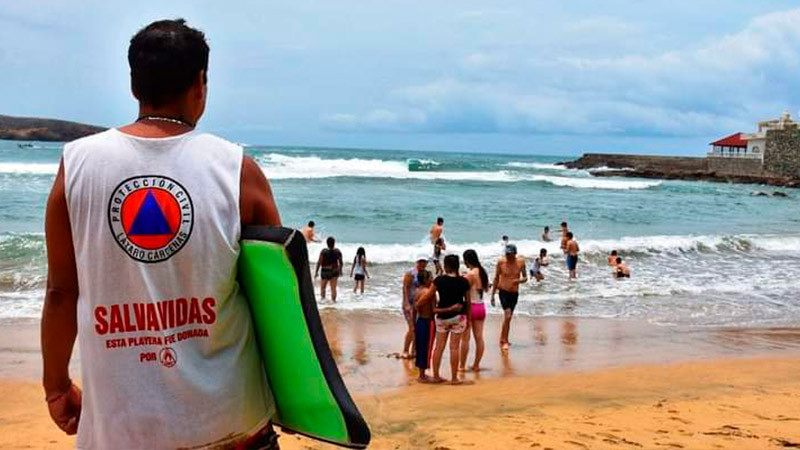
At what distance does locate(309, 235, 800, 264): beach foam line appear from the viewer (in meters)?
19.4

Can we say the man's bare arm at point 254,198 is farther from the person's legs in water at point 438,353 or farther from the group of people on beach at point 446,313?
the person's legs in water at point 438,353

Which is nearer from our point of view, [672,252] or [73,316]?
[73,316]

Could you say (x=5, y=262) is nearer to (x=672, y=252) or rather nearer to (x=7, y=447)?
(x=7, y=447)

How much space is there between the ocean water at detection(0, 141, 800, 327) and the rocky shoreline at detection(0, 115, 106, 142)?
7242 cm

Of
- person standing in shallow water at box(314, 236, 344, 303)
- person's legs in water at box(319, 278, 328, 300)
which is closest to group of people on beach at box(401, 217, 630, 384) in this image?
person standing in shallow water at box(314, 236, 344, 303)

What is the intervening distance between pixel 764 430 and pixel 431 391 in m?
3.31

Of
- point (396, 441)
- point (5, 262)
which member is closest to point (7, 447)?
point (396, 441)

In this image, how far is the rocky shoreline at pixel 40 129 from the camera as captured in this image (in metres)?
111

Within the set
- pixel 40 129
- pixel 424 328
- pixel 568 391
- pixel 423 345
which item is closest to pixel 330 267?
pixel 424 328

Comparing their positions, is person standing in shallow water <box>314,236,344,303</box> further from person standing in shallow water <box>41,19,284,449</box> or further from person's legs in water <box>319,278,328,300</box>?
person standing in shallow water <box>41,19,284,449</box>

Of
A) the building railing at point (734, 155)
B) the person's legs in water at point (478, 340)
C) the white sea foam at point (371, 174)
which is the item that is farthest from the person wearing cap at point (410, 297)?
the building railing at point (734, 155)

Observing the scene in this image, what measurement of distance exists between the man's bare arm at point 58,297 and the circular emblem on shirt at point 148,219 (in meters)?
0.15

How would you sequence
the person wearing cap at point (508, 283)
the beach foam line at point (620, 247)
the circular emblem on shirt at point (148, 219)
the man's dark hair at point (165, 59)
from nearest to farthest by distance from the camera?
the circular emblem on shirt at point (148, 219) < the man's dark hair at point (165, 59) < the person wearing cap at point (508, 283) < the beach foam line at point (620, 247)

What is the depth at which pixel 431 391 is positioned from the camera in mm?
8188
